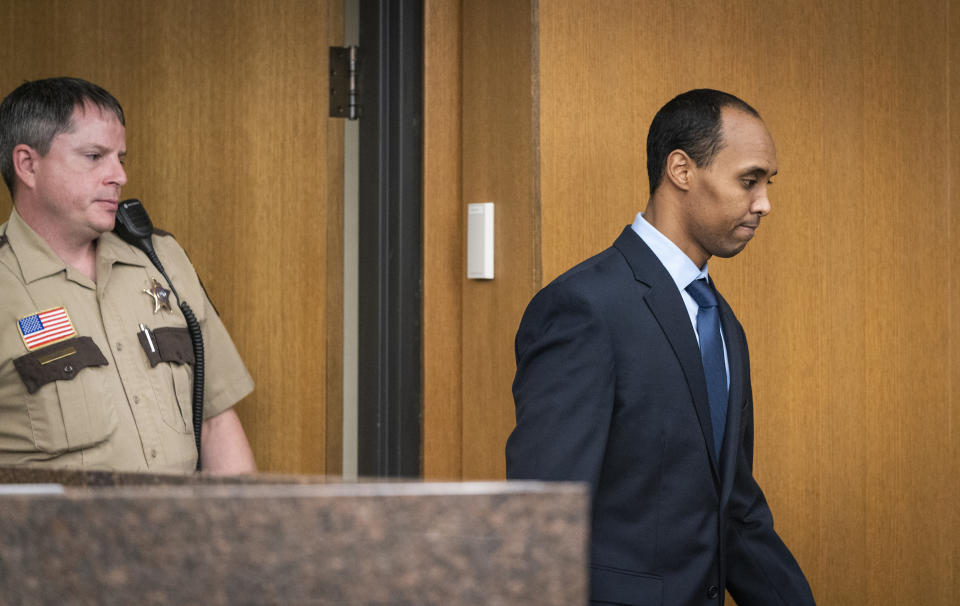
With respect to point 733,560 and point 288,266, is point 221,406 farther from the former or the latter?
point 733,560

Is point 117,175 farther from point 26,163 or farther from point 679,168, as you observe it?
point 679,168

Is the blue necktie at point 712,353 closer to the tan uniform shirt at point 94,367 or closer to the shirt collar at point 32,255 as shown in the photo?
the tan uniform shirt at point 94,367

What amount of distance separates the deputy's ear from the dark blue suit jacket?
0.61 ft

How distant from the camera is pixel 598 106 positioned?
7.73 feet

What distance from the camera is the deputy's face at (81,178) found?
1.95 meters

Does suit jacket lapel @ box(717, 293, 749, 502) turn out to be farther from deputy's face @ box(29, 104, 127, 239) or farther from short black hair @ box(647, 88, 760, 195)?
deputy's face @ box(29, 104, 127, 239)

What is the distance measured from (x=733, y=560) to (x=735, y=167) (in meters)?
0.69

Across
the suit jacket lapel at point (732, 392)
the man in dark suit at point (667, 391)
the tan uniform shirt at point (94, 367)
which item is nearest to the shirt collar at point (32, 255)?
the tan uniform shirt at point (94, 367)

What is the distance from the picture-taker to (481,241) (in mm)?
2422

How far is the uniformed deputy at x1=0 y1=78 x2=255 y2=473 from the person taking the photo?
1850mm

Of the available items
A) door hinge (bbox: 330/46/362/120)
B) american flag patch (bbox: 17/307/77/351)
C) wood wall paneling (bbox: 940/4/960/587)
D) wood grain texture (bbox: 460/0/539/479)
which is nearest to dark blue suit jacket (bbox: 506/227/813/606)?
wood grain texture (bbox: 460/0/539/479)

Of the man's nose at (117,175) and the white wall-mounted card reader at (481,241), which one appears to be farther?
the white wall-mounted card reader at (481,241)

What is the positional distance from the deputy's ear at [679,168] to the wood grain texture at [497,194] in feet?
1.68

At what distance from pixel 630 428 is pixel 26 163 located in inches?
50.2
